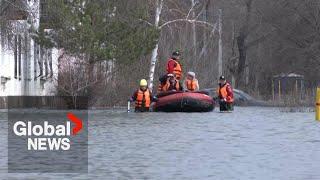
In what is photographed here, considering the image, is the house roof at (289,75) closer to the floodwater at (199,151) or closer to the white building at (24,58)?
the white building at (24,58)

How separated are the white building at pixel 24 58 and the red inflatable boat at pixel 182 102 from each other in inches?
261

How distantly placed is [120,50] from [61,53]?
2893 mm

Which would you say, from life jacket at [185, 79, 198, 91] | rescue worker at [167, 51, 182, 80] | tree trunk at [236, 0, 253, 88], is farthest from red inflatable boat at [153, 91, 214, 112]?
tree trunk at [236, 0, 253, 88]

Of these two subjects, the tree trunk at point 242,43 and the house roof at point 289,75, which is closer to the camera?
the house roof at point 289,75

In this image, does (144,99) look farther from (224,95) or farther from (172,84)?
(224,95)

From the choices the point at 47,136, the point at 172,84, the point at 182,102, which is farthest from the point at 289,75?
the point at 47,136

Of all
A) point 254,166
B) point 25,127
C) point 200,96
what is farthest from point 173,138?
point 200,96

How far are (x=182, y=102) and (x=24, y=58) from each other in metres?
14.5

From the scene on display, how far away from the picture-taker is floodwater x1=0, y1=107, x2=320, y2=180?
1501cm

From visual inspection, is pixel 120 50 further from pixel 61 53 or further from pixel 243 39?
pixel 243 39

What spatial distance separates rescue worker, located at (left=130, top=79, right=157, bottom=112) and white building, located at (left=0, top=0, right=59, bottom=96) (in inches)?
219

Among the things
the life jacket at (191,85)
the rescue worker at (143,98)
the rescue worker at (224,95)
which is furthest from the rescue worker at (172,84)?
the rescue worker at (224,95)

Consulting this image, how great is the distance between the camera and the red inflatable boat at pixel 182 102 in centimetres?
3916

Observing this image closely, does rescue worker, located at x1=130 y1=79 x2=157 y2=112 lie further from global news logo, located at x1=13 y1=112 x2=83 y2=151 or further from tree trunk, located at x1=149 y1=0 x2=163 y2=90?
tree trunk, located at x1=149 y1=0 x2=163 y2=90
